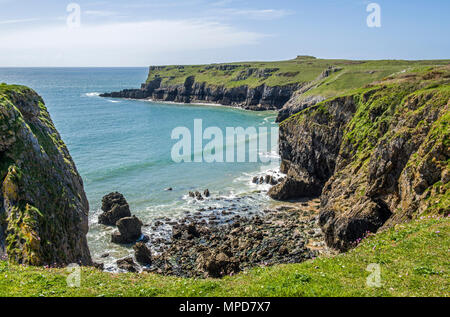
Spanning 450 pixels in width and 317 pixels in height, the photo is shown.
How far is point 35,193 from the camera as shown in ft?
76.4

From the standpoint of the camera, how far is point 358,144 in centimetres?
4331

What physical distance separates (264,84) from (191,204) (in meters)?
129

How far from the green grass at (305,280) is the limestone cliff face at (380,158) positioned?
9.18 meters

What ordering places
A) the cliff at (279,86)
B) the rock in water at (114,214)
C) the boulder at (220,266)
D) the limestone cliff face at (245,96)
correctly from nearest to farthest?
the boulder at (220,266) < the rock in water at (114,214) < the cliff at (279,86) < the limestone cliff face at (245,96)

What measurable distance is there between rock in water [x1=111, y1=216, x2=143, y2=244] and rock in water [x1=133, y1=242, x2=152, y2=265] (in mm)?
4332

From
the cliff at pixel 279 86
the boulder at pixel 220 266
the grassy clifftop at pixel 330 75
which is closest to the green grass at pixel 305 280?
the boulder at pixel 220 266

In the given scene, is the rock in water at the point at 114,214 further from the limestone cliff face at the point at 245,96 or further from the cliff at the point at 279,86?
the limestone cliff face at the point at 245,96

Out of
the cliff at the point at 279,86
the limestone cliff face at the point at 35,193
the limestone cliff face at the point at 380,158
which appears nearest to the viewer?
the limestone cliff face at the point at 35,193

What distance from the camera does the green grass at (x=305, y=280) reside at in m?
12.7

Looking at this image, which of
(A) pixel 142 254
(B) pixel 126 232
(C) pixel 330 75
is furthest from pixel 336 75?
(A) pixel 142 254

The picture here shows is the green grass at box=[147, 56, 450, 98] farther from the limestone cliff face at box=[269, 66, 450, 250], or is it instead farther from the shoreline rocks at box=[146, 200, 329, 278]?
the shoreline rocks at box=[146, 200, 329, 278]

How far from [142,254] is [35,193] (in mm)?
16149

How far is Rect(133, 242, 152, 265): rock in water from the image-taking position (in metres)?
36.6

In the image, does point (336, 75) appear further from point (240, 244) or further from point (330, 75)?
point (240, 244)
